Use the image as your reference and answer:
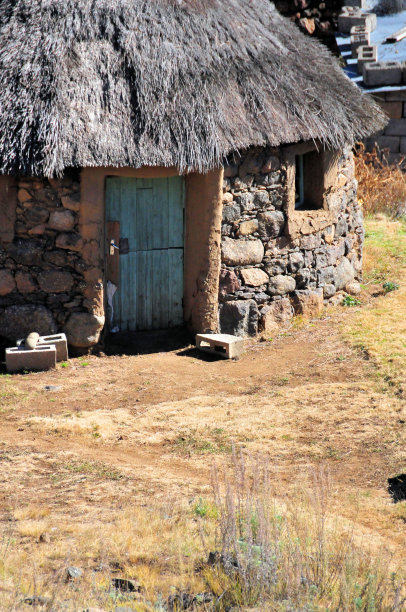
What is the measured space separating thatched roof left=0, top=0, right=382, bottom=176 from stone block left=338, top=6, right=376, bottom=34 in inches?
315

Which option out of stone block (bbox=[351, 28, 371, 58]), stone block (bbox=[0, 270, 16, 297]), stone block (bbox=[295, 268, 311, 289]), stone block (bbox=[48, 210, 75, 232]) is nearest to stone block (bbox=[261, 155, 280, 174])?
stone block (bbox=[295, 268, 311, 289])

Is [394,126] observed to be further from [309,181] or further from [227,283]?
[227,283]

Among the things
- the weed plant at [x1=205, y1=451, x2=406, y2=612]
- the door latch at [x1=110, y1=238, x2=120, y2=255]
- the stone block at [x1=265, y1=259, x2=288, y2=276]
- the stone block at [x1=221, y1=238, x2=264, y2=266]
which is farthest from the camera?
the stone block at [x1=265, y1=259, x2=288, y2=276]

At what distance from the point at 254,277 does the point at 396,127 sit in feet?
22.1

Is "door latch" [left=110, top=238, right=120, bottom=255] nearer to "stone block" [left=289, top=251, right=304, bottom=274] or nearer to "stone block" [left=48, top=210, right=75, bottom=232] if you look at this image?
"stone block" [left=48, top=210, right=75, bottom=232]

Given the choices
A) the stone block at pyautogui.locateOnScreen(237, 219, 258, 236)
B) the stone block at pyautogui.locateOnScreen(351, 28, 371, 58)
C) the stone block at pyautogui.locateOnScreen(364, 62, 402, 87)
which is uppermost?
the stone block at pyautogui.locateOnScreen(351, 28, 371, 58)

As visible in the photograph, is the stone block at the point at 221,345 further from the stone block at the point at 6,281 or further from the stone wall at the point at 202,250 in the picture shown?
the stone block at the point at 6,281

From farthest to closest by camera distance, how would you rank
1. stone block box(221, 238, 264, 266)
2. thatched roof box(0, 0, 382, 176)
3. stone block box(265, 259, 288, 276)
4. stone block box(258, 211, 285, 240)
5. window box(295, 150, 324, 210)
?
window box(295, 150, 324, 210), stone block box(265, 259, 288, 276), stone block box(258, 211, 285, 240), stone block box(221, 238, 264, 266), thatched roof box(0, 0, 382, 176)

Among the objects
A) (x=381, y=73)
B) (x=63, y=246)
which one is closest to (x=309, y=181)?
(x=63, y=246)

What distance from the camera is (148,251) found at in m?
8.73

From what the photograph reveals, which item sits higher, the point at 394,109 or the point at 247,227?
the point at 394,109

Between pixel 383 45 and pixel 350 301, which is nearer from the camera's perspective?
pixel 350 301

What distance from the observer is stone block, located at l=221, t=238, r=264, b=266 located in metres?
8.66

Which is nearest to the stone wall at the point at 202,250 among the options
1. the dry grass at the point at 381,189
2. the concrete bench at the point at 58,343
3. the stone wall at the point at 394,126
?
the concrete bench at the point at 58,343
